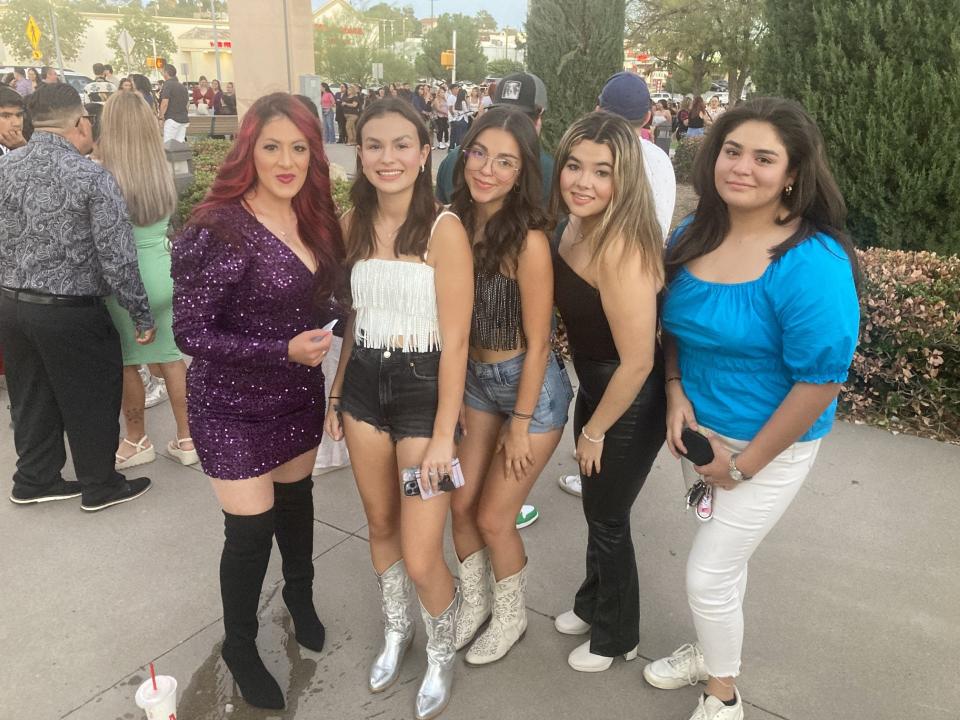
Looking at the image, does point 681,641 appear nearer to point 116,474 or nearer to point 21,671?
point 21,671

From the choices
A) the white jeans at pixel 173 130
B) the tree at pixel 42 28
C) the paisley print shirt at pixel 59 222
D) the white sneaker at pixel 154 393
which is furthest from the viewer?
the tree at pixel 42 28

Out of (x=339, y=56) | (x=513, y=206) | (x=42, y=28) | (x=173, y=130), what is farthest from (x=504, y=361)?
(x=42, y=28)

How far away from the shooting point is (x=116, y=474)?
3.80m

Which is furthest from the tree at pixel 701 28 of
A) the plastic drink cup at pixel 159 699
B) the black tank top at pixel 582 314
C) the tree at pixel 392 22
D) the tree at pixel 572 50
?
the tree at pixel 392 22

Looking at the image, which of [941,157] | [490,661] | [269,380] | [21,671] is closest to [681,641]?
[490,661]

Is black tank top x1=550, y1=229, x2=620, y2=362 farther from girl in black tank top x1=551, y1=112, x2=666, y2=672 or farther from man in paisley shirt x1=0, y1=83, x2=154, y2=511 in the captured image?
man in paisley shirt x1=0, y1=83, x2=154, y2=511

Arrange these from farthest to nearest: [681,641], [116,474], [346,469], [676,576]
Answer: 1. [346,469]
2. [116,474]
3. [676,576]
4. [681,641]

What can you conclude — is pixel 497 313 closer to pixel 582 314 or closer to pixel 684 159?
pixel 582 314

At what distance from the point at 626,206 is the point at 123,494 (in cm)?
309

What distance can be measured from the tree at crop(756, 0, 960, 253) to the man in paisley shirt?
16.8 ft

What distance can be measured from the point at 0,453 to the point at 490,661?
3.40m

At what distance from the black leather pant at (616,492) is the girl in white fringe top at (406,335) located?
46 centimetres

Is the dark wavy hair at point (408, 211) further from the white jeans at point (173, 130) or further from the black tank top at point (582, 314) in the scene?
the white jeans at point (173, 130)

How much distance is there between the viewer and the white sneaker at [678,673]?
2529mm
